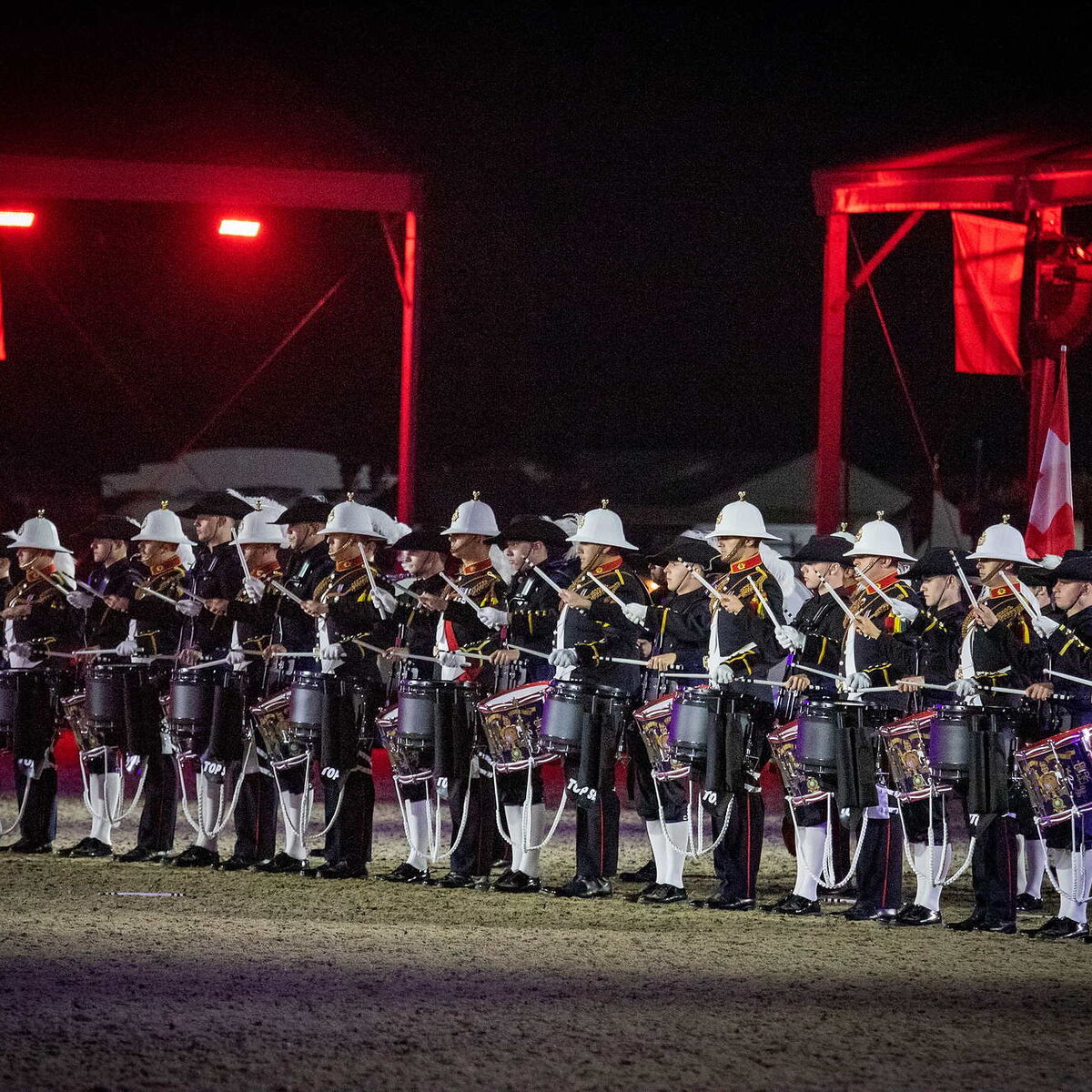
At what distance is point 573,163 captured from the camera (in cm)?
2459

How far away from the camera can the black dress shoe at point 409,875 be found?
40.0 ft

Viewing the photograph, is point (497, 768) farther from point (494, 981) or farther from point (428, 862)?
point (494, 981)

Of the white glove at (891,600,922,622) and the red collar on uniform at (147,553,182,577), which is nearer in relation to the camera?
the white glove at (891,600,922,622)

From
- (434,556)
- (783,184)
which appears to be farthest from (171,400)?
(434,556)

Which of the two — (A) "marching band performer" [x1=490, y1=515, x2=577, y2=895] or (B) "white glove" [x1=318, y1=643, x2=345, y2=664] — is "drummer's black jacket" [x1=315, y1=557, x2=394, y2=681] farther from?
(A) "marching band performer" [x1=490, y1=515, x2=577, y2=895]

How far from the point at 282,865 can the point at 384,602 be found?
6.33 feet

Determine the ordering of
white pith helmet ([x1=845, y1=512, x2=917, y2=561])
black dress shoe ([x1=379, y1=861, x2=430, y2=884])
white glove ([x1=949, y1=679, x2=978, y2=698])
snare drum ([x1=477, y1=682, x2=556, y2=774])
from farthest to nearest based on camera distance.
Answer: black dress shoe ([x1=379, y1=861, x2=430, y2=884]) < snare drum ([x1=477, y1=682, x2=556, y2=774]) < white pith helmet ([x1=845, y1=512, x2=917, y2=561]) < white glove ([x1=949, y1=679, x2=978, y2=698])

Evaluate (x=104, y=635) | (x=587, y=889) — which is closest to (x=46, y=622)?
(x=104, y=635)

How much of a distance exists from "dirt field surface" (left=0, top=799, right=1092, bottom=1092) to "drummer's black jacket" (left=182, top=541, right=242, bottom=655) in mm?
2072

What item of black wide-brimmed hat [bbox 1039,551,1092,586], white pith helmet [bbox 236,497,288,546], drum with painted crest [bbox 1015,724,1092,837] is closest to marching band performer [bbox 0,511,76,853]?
white pith helmet [bbox 236,497,288,546]

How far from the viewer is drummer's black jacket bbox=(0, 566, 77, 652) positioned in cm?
1366

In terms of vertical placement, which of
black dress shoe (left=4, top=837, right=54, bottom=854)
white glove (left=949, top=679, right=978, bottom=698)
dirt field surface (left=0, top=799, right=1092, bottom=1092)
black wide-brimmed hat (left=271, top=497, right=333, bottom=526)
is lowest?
dirt field surface (left=0, top=799, right=1092, bottom=1092)

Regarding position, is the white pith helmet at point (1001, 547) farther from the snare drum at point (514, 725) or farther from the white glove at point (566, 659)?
the snare drum at point (514, 725)

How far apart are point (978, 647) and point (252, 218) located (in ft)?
37.4
